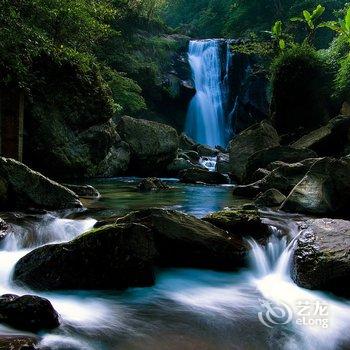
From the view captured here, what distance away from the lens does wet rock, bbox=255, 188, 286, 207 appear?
28.9ft

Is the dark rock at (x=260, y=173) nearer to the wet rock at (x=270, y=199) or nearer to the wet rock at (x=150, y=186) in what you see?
the wet rock at (x=270, y=199)

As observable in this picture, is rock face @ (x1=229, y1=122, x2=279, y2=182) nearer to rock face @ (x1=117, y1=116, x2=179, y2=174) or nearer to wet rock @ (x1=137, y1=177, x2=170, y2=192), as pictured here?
rock face @ (x1=117, y1=116, x2=179, y2=174)

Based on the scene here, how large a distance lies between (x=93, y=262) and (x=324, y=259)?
2.63m

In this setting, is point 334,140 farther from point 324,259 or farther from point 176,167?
point 324,259

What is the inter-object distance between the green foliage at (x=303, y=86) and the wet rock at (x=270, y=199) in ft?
29.4

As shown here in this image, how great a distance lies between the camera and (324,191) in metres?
7.64

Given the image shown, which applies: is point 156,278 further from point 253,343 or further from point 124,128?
point 124,128

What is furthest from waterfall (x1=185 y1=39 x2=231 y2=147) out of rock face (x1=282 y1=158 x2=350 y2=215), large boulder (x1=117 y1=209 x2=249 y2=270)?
large boulder (x1=117 y1=209 x2=249 y2=270)

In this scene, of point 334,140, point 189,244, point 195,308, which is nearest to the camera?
point 195,308

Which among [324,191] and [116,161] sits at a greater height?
[324,191]

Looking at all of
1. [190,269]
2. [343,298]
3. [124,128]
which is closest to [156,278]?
[190,269]

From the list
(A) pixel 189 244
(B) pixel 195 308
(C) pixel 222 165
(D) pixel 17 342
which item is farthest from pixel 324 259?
(C) pixel 222 165

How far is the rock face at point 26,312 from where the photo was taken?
3459 mm

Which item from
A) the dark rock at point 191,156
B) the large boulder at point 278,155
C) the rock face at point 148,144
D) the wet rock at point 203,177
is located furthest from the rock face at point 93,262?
the dark rock at point 191,156
